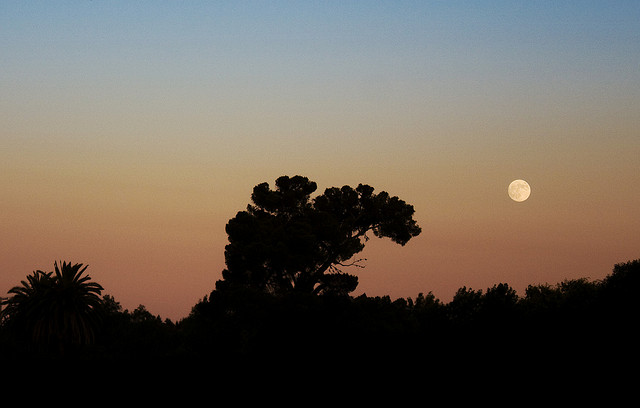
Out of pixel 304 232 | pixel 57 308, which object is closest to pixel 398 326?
pixel 304 232

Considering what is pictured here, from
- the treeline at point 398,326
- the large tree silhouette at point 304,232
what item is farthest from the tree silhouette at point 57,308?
the large tree silhouette at point 304,232

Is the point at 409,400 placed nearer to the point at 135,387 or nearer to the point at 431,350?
the point at 431,350

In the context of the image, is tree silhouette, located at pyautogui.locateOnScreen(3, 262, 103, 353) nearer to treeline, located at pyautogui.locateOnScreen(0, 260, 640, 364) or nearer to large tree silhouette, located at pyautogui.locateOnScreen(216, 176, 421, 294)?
treeline, located at pyautogui.locateOnScreen(0, 260, 640, 364)

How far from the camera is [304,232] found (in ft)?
281

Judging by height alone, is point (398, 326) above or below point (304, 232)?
below

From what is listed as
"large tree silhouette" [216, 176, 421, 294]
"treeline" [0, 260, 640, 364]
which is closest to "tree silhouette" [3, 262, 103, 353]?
"treeline" [0, 260, 640, 364]

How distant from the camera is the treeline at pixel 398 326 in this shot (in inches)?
2992

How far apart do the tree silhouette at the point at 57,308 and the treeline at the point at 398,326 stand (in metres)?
1.11

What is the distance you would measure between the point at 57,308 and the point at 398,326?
32.6 metres

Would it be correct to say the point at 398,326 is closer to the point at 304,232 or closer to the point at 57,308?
the point at 304,232

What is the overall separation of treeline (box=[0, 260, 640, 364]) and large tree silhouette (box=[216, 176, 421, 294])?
3262mm

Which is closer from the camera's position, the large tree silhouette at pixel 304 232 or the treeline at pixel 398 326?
the treeline at pixel 398 326

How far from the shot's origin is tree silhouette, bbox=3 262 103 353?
89812 mm

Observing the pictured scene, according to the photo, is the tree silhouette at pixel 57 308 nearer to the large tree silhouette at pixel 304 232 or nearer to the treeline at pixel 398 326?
the treeline at pixel 398 326
